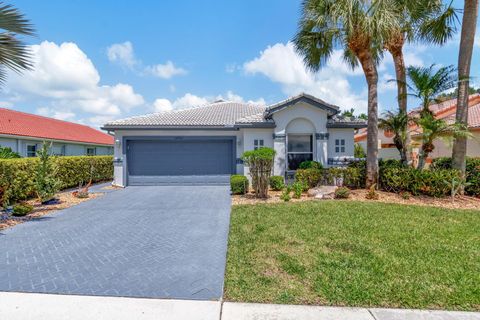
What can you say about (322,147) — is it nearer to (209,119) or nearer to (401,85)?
(401,85)

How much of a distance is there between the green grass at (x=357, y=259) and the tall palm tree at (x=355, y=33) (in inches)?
206

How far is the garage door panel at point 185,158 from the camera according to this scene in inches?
Answer: 603

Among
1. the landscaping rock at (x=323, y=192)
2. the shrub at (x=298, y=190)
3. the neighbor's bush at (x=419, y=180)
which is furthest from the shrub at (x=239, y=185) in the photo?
the neighbor's bush at (x=419, y=180)

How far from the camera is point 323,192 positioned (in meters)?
11.3

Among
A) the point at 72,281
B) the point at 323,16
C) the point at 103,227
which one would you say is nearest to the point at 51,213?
the point at 103,227

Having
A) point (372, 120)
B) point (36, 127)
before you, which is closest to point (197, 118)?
point (372, 120)

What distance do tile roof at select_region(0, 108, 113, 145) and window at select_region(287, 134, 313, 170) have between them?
1992 cm

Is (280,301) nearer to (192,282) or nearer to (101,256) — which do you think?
(192,282)

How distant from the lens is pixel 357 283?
4.12 metres

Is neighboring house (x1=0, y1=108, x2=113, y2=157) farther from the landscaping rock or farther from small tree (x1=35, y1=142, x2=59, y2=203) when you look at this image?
the landscaping rock

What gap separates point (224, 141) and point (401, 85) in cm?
959

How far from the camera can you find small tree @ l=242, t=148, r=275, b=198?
11016 mm

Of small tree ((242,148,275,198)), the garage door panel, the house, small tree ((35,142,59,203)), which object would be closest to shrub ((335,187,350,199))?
small tree ((242,148,275,198))

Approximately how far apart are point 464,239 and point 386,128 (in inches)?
292
